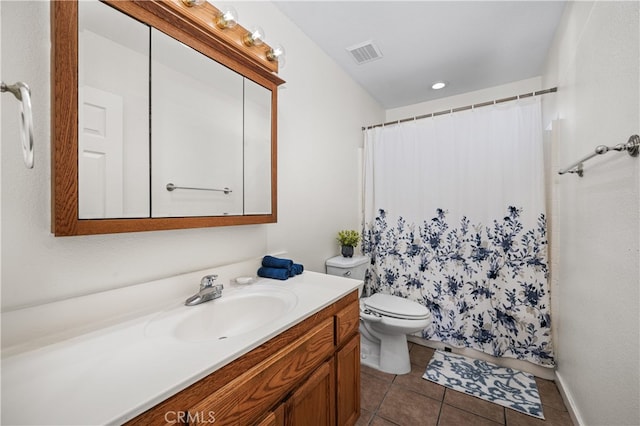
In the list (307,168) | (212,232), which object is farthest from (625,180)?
(212,232)

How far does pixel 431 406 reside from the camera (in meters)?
1.58

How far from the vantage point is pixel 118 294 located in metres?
0.92

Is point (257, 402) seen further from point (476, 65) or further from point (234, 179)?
point (476, 65)

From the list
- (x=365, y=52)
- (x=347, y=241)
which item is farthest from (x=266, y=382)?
(x=365, y=52)

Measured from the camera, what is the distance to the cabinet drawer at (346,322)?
118 cm

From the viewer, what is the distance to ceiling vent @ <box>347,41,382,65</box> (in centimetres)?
197

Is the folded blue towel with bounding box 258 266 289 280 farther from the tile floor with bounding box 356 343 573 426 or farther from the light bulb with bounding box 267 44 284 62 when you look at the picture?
the light bulb with bounding box 267 44 284 62

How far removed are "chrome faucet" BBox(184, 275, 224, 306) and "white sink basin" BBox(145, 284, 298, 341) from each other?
0.7 inches

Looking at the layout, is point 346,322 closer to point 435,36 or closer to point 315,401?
point 315,401

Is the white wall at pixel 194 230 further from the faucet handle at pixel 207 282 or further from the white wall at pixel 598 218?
the white wall at pixel 598 218

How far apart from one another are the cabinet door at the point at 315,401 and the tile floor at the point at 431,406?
0.51m

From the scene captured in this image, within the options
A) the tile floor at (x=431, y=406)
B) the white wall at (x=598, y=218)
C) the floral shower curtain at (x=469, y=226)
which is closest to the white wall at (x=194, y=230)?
the floral shower curtain at (x=469, y=226)

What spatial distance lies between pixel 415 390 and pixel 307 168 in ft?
5.47

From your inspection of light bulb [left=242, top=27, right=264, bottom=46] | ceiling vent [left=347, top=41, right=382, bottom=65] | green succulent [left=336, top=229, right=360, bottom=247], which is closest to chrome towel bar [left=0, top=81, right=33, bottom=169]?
light bulb [left=242, top=27, right=264, bottom=46]
